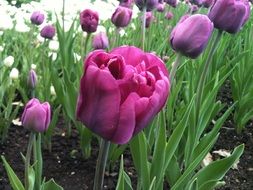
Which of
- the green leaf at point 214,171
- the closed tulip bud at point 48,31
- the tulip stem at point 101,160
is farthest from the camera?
the closed tulip bud at point 48,31

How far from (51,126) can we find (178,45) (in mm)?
789

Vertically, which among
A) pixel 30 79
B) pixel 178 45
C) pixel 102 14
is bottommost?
pixel 102 14

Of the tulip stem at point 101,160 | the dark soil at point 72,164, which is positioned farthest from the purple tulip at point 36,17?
the tulip stem at point 101,160

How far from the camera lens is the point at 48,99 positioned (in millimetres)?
1943

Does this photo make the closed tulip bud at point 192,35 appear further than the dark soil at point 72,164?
No

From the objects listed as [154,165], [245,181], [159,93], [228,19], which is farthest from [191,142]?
[159,93]

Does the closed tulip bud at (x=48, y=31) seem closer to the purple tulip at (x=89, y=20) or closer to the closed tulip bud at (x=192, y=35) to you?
the purple tulip at (x=89, y=20)

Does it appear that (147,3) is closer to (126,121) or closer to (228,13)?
(228,13)

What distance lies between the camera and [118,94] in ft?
2.25

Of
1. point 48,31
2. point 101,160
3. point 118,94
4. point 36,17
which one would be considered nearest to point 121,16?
point 48,31

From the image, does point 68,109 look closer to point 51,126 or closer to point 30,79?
point 51,126

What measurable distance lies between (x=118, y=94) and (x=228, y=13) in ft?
2.12

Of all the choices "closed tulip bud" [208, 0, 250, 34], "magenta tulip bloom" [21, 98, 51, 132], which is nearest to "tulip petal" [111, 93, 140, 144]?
"magenta tulip bloom" [21, 98, 51, 132]

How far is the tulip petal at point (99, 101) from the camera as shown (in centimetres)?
68
